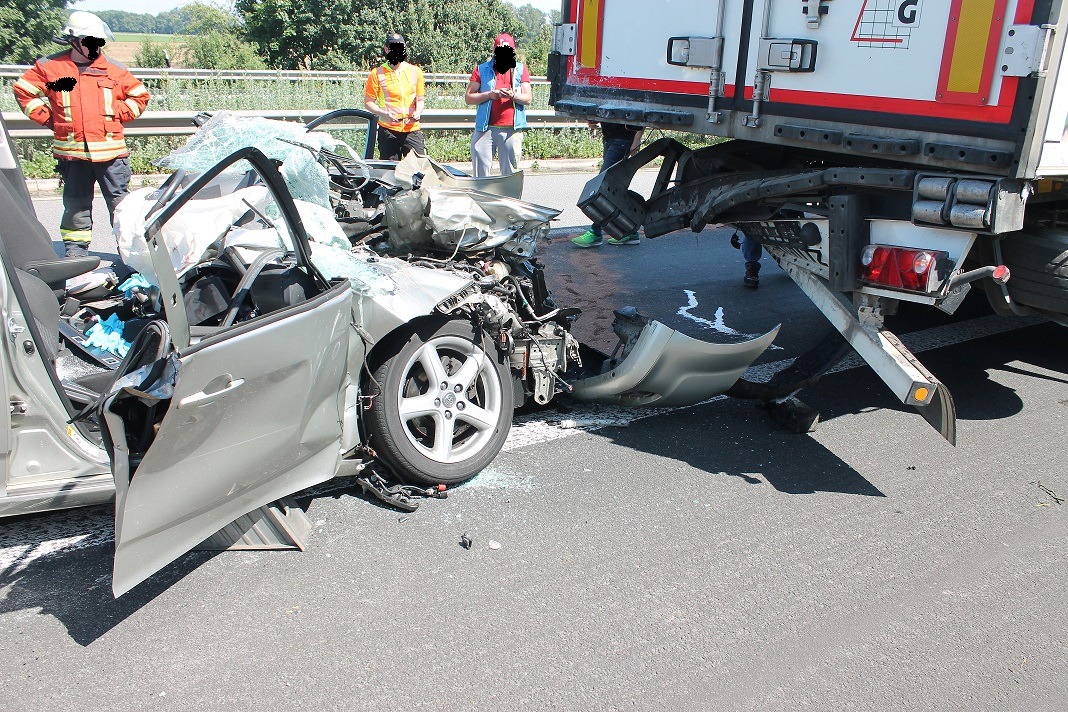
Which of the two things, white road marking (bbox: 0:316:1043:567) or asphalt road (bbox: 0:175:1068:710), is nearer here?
asphalt road (bbox: 0:175:1068:710)

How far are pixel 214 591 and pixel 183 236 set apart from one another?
1574 millimetres

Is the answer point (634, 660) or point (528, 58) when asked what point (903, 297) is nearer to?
point (634, 660)

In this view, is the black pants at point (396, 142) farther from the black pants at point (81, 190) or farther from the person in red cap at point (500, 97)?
the black pants at point (81, 190)

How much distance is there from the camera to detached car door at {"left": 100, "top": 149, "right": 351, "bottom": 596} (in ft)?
8.31

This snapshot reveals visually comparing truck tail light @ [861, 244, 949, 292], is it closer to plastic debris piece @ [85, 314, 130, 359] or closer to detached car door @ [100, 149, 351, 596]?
detached car door @ [100, 149, 351, 596]

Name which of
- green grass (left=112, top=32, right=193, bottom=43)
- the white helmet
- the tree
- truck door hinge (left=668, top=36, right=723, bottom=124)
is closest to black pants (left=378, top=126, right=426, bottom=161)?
the white helmet

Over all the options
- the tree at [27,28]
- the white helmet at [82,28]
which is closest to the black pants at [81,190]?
the white helmet at [82,28]

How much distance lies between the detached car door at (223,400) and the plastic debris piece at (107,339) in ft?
3.28

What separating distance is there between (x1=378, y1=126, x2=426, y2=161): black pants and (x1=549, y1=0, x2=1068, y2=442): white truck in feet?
13.7

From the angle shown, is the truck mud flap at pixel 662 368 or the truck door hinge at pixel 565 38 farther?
the truck door hinge at pixel 565 38

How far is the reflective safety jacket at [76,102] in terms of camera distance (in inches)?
254

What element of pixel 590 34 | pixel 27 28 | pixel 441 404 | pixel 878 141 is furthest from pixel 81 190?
pixel 27 28

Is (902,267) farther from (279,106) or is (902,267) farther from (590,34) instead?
(279,106)

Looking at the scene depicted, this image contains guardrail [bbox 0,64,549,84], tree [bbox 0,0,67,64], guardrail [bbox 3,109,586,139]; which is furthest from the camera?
tree [bbox 0,0,67,64]
